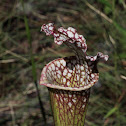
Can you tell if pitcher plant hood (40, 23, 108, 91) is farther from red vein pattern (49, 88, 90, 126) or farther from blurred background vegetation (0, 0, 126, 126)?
blurred background vegetation (0, 0, 126, 126)

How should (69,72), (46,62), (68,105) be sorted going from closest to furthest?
1. (68,105)
2. (69,72)
3. (46,62)

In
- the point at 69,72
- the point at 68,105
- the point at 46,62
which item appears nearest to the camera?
the point at 68,105

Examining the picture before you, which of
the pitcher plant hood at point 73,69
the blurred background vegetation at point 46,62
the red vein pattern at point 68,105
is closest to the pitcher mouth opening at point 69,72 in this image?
the pitcher plant hood at point 73,69

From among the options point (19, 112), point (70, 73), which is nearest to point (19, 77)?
point (19, 112)

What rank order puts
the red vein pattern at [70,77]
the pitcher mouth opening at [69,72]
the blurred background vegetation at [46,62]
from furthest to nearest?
the blurred background vegetation at [46,62] < the pitcher mouth opening at [69,72] < the red vein pattern at [70,77]

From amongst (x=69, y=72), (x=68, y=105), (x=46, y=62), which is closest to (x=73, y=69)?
(x=69, y=72)

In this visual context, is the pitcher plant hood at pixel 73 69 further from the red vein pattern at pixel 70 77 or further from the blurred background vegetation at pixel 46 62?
the blurred background vegetation at pixel 46 62

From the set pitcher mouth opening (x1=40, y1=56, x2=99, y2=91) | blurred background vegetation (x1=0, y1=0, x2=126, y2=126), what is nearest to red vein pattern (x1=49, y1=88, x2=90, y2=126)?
pitcher mouth opening (x1=40, y1=56, x2=99, y2=91)

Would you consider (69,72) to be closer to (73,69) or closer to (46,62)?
(73,69)
